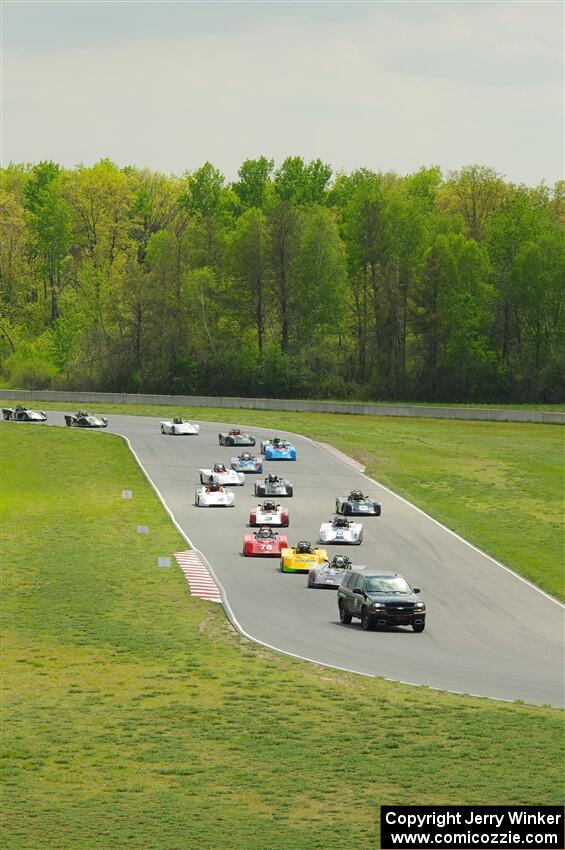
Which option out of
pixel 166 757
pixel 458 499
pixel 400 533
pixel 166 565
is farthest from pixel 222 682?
pixel 458 499

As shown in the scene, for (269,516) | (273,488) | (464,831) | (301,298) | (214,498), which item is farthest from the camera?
(301,298)

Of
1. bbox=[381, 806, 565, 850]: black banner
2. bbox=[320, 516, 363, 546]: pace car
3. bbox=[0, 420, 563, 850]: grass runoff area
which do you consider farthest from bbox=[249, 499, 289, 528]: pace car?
bbox=[381, 806, 565, 850]: black banner

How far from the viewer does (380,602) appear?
143 feet

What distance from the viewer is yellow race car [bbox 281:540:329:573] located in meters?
53.8

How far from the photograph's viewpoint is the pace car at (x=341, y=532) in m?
59.5

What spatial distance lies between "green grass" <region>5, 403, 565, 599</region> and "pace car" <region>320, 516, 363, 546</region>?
548 centimetres

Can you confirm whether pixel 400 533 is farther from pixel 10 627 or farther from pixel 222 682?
pixel 222 682

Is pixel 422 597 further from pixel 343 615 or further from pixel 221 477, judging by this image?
pixel 221 477

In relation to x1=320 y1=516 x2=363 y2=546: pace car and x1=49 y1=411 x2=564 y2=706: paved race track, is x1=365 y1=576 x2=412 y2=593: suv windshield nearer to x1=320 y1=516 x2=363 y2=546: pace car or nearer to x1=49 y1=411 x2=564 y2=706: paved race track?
x1=49 y1=411 x2=564 y2=706: paved race track

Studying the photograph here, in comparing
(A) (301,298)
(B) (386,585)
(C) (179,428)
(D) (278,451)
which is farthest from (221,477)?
(A) (301,298)

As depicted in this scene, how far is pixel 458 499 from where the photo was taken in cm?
7700

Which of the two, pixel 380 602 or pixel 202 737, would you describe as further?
pixel 380 602

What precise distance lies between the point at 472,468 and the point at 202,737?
59293 millimetres

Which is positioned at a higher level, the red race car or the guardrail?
the guardrail
